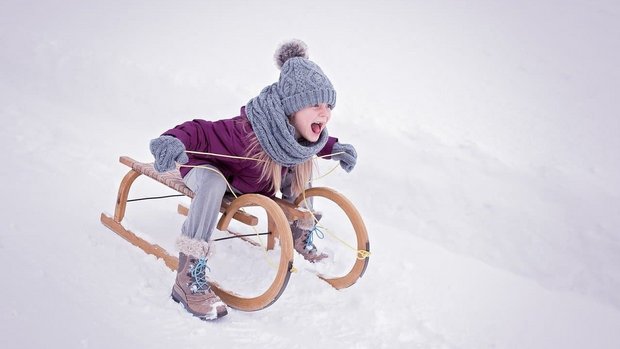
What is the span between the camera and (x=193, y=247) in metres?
2.07

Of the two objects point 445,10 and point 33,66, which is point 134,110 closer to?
→ point 33,66

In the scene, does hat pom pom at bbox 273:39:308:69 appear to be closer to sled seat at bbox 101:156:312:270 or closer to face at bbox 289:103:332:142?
face at bbox 289:103:332:142

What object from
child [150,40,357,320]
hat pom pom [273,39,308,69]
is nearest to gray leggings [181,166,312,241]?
child [150,40,357,320]

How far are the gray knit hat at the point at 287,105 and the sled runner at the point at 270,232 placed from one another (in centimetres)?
24

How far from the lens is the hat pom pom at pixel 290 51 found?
230 centimetres

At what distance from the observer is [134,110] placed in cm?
465

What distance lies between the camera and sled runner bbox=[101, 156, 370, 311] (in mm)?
2000

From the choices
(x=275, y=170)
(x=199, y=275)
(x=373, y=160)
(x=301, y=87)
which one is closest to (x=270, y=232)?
(x=275, y=170)

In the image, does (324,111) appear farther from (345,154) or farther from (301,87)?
(345,154)

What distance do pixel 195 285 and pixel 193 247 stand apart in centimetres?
16

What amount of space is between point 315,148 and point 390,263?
36.3 inches

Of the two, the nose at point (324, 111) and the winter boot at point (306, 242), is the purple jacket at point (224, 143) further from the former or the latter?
the winter boot at point (306, 242)

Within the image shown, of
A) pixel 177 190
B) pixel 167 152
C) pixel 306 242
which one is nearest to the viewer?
pixel 167 152

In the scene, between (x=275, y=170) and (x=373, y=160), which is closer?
(x=275, y=170)
